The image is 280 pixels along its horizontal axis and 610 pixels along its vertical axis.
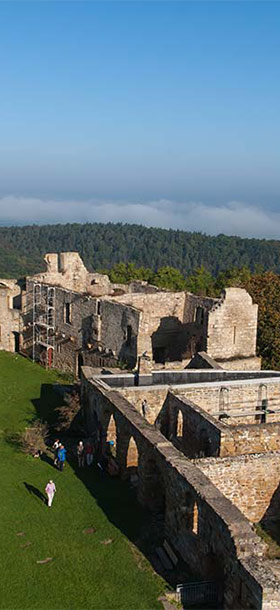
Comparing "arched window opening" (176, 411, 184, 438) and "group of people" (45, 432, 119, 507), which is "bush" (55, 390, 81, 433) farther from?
"arched window opening" (176, 411, 184, 438)

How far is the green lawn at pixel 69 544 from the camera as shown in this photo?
1315 cm

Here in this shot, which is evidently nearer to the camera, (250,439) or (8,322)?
(250,439)

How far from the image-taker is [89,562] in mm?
14375

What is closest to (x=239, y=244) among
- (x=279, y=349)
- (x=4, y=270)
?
(x=4, y=270)

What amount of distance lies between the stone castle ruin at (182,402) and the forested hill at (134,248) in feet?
299

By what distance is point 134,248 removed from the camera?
166 m

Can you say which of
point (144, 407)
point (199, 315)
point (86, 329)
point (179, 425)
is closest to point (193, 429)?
point (179, 425)

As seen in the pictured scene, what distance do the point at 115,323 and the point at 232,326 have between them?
5596mm

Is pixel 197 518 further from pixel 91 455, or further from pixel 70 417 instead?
pixel 70 417

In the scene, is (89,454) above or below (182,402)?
below

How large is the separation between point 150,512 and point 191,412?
411cm

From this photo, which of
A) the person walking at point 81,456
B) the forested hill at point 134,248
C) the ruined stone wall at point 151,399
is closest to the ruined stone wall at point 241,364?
the ruined stone wall at point 151,399

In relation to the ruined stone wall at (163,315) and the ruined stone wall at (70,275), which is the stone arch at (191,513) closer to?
the ruined stone wall at (163,315)

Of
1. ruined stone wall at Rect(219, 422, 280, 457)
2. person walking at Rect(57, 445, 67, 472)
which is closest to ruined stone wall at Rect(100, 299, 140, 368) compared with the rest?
person walking at Rect(57, 445, 67, 472)
